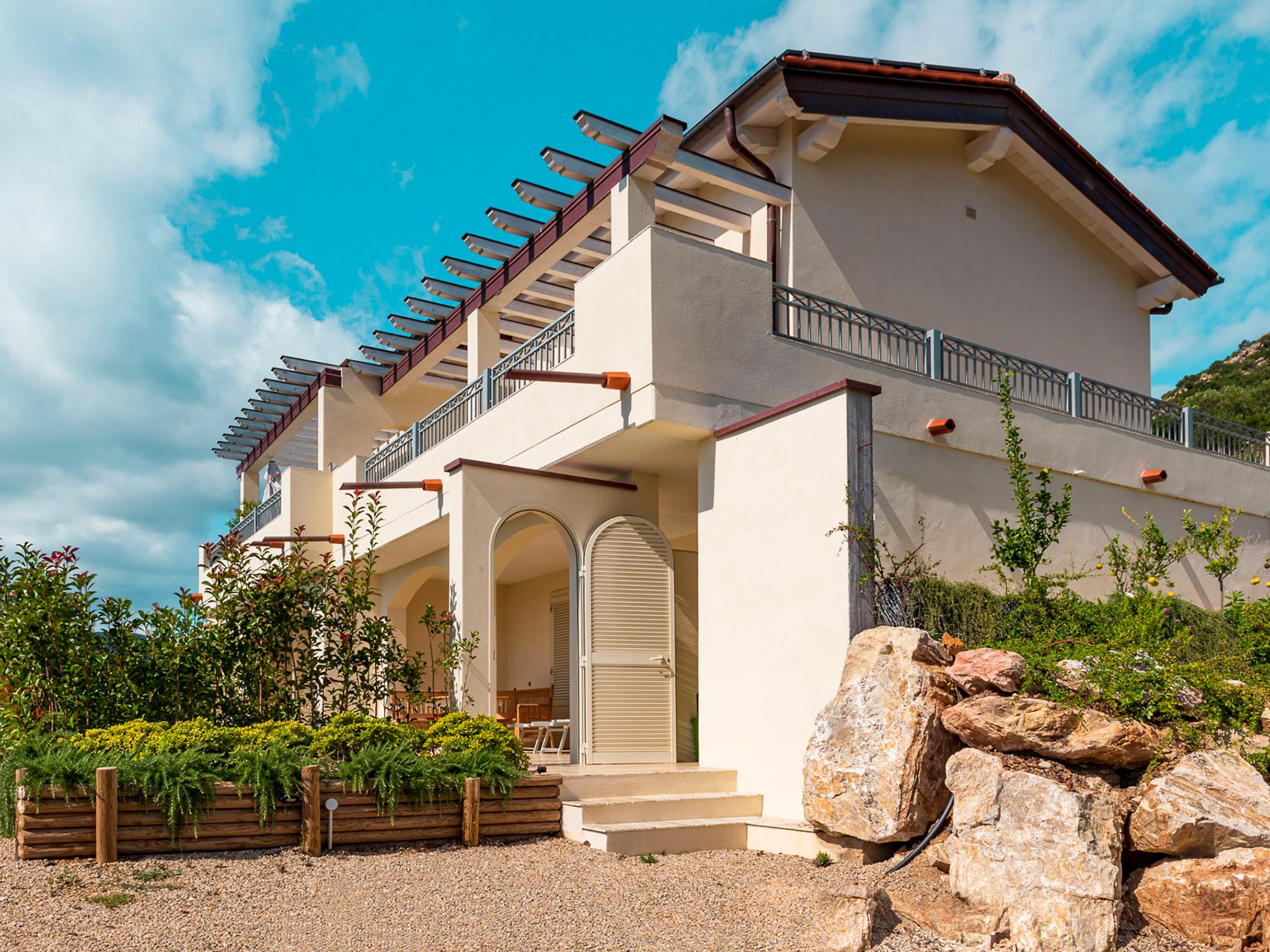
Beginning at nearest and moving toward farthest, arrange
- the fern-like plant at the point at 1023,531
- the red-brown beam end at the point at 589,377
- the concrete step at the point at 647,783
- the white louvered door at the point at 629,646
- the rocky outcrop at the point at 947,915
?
the rocky outcrop at the point at 947,915
the concrete step at the point at 647,783
the fern-like plant at the point at 1023,531
the red-brown beam end at the point at 589,377
the white louvered door at the point at 629,646

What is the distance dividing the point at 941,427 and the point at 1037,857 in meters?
5.43

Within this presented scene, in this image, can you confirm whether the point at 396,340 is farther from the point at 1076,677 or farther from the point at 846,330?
the point at 1076,677

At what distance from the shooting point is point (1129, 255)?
56.7 ft

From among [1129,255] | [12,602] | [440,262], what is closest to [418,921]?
[12,602]

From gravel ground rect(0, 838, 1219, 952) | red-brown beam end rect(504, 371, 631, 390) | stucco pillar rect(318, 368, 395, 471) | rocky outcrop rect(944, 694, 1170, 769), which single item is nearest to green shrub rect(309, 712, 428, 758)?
gravel ground rect(0, 838, 1219, 952)

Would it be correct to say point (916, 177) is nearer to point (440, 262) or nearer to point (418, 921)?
point (440, 262)

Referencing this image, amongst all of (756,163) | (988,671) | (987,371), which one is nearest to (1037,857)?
(988,671)

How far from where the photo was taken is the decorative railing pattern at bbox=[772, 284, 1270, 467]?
11750mm

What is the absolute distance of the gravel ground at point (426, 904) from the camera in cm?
632

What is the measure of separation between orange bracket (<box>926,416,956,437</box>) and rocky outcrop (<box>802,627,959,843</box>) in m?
3.27

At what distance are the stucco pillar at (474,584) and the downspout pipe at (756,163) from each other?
4.48m

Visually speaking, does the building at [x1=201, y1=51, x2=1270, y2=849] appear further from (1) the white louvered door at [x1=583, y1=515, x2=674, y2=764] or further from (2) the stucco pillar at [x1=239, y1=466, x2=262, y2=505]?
(2) the stucco pillar at [x1=239, y1=466, x2=262, y2=505]

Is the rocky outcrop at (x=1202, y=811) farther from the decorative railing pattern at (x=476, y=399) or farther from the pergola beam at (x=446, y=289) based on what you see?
the pergola beam at (x=446, y=289)

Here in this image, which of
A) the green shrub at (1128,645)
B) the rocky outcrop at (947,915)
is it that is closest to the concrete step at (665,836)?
the rocky outcrop at (947,915)
